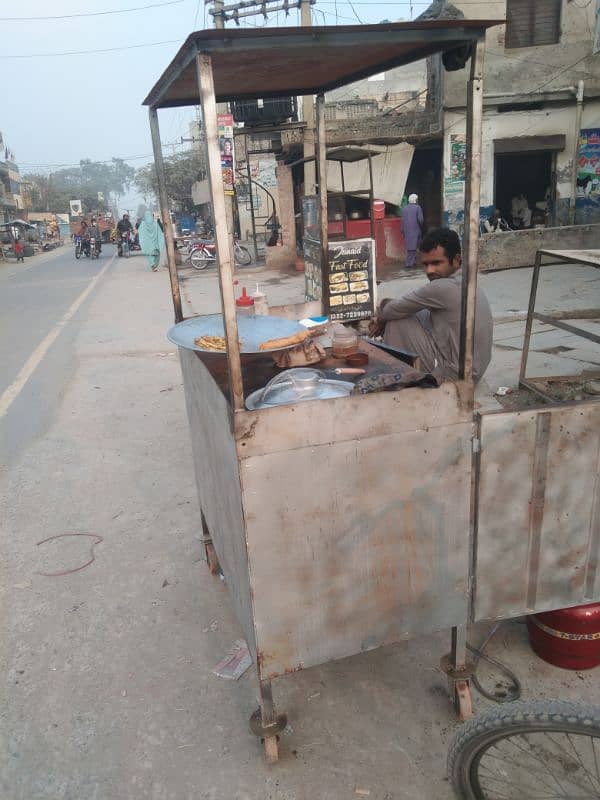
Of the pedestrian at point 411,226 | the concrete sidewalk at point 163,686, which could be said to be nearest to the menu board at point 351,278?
the concrete sidewalk at point 163,686

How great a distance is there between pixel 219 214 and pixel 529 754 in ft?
6.44

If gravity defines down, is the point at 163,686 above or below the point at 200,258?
below

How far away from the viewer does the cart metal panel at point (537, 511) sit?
1.99 metres

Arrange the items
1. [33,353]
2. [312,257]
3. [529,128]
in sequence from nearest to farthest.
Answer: [312,257], [33,353], [529,128]

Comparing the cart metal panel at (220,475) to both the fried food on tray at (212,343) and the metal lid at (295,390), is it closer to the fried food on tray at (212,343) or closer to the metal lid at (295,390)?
the fried food on tray at (212,343)

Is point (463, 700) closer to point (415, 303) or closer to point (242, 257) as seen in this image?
point (415, 303)

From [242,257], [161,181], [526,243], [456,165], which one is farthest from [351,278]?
[242,257]

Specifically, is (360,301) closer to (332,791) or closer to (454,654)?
(454,654)

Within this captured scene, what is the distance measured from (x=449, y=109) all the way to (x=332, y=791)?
613 inches

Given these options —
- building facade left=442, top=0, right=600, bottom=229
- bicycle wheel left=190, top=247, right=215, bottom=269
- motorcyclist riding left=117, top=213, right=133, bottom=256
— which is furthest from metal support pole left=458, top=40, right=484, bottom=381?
motorcyclist riding left=117, top=213, right=133, bottom=256

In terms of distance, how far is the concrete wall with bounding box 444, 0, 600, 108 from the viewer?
14.1 m

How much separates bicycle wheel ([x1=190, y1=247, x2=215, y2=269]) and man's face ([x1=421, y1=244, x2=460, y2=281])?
17.7m

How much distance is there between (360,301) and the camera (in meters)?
7.07

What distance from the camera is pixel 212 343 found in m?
2.56
